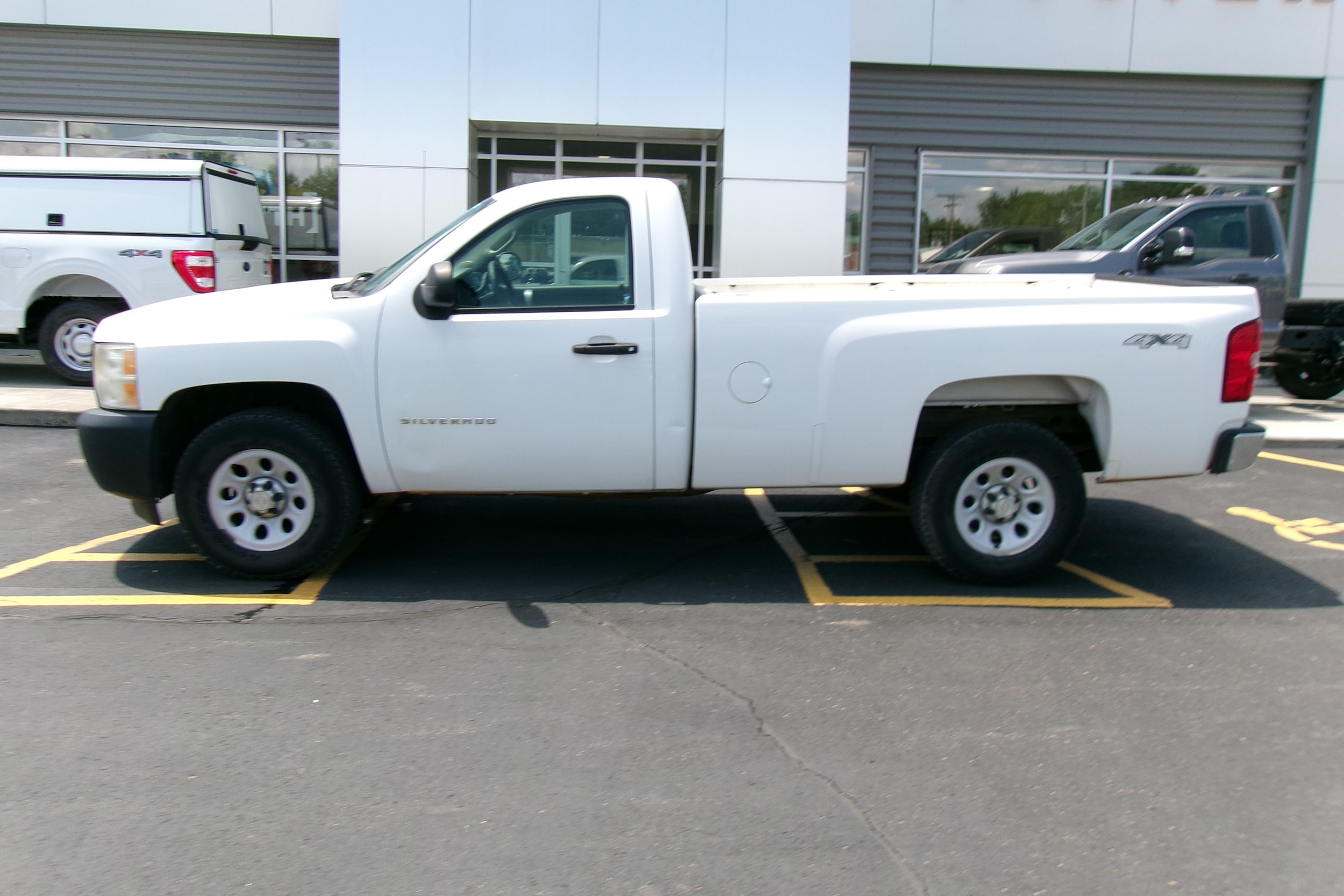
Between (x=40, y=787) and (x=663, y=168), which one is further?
(x=663, y=168)

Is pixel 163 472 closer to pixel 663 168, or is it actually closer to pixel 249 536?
pixel 249 536

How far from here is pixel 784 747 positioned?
12.4ft

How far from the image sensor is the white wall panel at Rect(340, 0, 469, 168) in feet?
42.7

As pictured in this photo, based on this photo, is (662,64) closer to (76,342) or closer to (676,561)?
(76,342)

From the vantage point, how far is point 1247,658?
4707mm

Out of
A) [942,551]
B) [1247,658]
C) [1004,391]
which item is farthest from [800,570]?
[1247,658]

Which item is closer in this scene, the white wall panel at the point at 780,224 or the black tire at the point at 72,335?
the black tire at the point at 72,335

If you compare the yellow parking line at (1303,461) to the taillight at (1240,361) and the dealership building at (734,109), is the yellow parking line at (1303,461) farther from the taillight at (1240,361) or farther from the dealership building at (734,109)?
the dealership building at (734,109)

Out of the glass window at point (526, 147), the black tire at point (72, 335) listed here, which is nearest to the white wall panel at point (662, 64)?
the glass window at point (526, 147)

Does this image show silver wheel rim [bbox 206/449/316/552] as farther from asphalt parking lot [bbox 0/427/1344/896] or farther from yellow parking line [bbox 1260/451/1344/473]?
yellow parking line [bbox 1260/451/1344/473]

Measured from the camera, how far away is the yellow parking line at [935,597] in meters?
5.40

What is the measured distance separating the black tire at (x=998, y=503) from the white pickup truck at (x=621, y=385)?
0.01m

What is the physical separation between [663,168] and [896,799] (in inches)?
489

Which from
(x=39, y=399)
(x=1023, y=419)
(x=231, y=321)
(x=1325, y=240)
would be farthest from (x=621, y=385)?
(x=1325, y=240)
